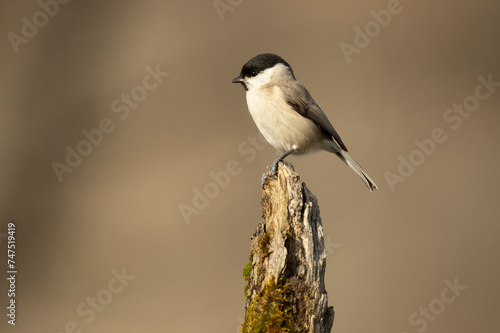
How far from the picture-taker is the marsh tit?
3.79 metres

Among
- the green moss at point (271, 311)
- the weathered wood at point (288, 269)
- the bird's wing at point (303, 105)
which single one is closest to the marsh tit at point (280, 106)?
the bird's wing at point (303, 105)

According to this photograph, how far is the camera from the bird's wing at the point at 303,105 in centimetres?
384

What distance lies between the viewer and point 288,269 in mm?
2633

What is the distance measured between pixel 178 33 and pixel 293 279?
488cm

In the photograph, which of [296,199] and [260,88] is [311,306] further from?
[260,88]

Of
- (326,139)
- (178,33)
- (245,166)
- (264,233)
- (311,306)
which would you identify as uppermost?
(178,33)

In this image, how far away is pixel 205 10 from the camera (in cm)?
669

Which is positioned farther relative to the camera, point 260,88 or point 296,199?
point 260,88

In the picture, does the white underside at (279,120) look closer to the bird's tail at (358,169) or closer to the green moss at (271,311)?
the bird's tail at (358,169)

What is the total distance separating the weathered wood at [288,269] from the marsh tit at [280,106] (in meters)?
0.99

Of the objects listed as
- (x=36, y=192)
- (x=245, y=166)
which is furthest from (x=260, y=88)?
(x=36, y=192)

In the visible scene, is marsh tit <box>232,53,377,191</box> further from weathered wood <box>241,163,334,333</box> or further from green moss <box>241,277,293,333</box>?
green moss <box>241,277,293,333</box>

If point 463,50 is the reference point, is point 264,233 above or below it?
below

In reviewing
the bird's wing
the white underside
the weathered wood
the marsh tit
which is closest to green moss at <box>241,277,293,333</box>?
the weathered wood
